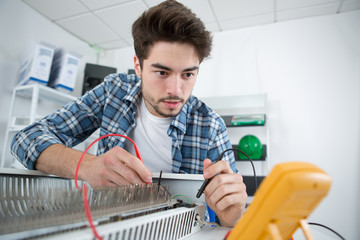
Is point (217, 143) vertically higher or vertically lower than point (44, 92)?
lower

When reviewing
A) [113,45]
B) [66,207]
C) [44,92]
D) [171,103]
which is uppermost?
[113,45]

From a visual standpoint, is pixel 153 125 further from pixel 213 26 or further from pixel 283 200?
pixel 213 26

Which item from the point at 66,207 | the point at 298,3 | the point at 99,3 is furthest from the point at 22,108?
the point at 298,3

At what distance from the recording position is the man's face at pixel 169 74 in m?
0.87

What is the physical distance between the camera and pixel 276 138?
248 cm

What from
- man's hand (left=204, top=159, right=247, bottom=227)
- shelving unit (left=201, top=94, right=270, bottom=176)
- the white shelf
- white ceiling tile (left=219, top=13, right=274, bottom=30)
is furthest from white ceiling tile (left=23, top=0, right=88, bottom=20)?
man's hand (left=204, top=159, right=247, bottom=227)

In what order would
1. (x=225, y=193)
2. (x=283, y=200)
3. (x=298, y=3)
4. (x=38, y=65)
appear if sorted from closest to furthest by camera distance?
1. (x=283, y=200)
2. (x=225, y=193)
3. (x=38, y=65)
4. (x=298, y=3)

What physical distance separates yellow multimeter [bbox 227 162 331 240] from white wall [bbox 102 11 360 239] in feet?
7.72

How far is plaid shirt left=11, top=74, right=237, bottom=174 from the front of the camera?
39.0 inches

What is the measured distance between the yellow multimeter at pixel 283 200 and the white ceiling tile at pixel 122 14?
100.0 inches

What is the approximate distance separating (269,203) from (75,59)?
2.44 m

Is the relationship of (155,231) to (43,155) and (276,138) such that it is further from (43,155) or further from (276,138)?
(276,138)

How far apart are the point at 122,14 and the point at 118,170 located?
244 cm

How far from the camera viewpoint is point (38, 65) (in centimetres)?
206
